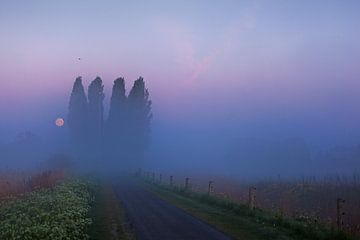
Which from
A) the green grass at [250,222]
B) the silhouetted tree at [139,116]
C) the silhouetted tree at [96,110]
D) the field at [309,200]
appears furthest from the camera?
the silhouetted tree at [96,110]

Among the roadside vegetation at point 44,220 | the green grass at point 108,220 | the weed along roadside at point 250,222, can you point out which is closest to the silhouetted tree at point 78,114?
the green grass at point 108,220

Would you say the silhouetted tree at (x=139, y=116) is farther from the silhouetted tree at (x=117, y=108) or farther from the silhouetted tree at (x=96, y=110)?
the silhouetted tree at (x=96, y=110)

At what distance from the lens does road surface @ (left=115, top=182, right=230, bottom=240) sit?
18188 mm

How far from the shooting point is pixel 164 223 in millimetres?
21547

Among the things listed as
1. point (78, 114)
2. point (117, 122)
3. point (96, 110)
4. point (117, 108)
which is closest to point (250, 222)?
point (117, 122)

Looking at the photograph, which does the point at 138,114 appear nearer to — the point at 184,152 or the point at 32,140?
the point at 32,140

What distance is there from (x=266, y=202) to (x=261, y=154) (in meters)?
100

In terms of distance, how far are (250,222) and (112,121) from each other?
75.5 m

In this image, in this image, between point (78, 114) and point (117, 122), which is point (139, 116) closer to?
point (117, 122)

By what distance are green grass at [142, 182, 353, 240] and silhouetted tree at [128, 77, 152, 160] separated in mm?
61075

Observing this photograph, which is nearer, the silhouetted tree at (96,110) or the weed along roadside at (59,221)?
the weed along roadside at (59,221)

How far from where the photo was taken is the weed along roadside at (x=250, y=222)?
18.6 meters

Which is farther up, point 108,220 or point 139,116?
point 139,116

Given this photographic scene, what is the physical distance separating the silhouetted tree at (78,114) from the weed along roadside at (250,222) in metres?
67.0
